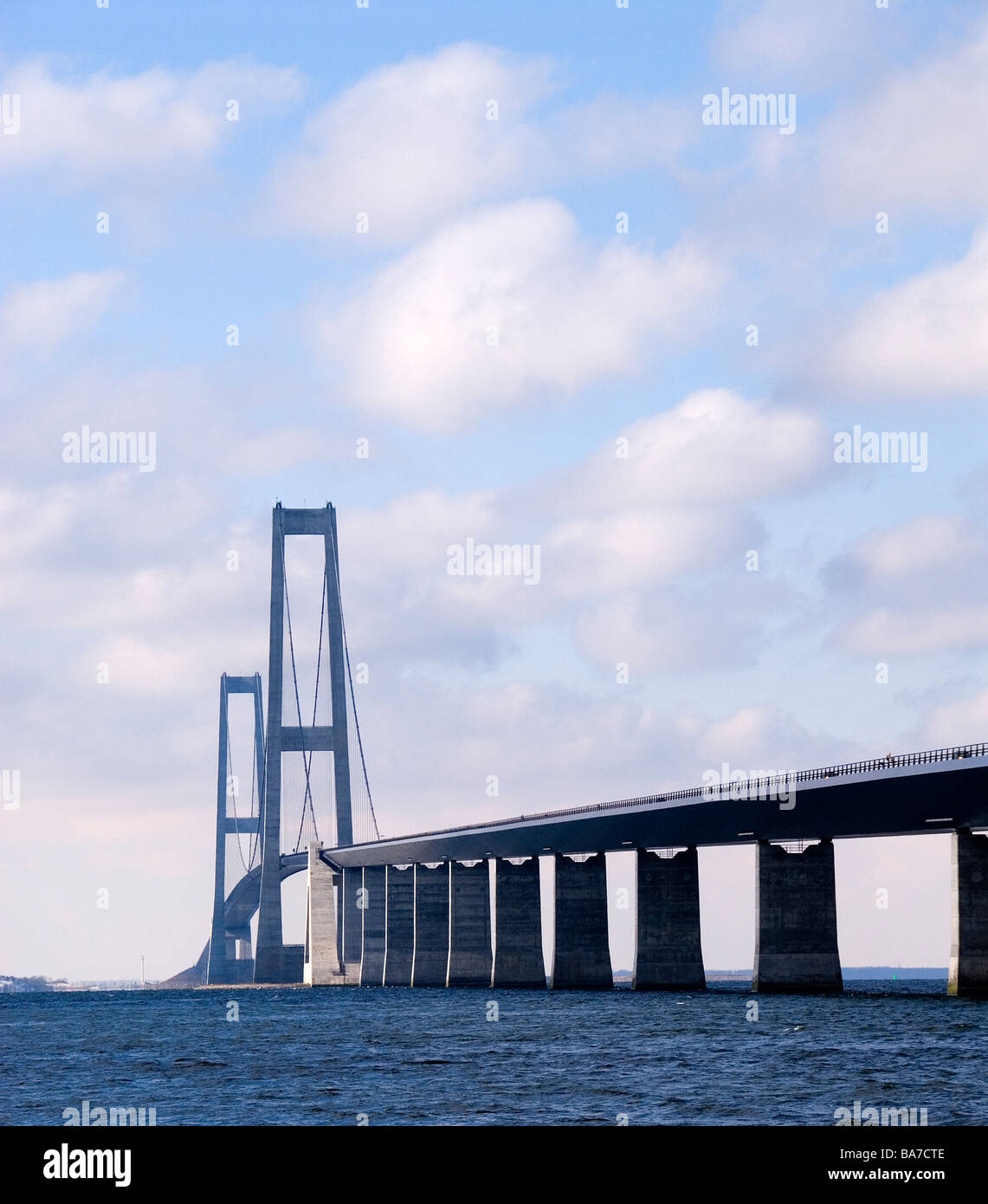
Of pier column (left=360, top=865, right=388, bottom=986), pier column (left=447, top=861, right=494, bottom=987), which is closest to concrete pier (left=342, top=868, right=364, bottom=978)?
pier column (left=360, top=865, right=388, bottom=986)

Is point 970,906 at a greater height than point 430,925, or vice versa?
point 970,906

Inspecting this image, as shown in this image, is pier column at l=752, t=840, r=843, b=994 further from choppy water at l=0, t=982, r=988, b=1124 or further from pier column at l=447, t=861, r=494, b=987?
pier column at l=447, t=861, r=494, b=987

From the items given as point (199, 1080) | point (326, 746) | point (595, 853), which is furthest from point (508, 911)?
point (199, 1080)

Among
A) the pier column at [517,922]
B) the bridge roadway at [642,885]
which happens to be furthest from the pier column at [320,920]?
the pier column at [517,922]

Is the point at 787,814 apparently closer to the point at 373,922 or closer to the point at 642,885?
the point at 642,885

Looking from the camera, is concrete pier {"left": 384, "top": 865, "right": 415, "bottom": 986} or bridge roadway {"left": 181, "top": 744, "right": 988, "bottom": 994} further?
concrete pier {"left": 384, "top": 865, "right": 415, "bottom": 986}

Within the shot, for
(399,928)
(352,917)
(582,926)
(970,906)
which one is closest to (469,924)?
(399,928)

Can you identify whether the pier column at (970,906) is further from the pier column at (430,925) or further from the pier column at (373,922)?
the pier column at (373,922)
